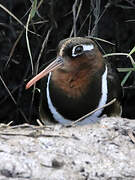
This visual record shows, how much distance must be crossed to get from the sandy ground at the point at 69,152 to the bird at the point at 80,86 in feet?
1.52

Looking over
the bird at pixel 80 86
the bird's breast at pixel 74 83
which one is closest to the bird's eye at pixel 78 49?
Answer: the bird at pixel 80 86

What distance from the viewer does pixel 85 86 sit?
3.09 metres

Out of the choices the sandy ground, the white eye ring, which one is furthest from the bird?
the sandy ground

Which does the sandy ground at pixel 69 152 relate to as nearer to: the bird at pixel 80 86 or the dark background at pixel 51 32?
the bird at pixel 80 86

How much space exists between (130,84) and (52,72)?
3.98 ft

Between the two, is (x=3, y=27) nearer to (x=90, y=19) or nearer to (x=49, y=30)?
(x=49, y=30)

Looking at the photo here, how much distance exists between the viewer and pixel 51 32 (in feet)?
13.0

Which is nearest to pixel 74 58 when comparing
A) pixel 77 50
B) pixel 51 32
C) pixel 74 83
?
pixel 77 50

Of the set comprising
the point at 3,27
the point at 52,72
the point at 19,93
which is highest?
the point at 3,27

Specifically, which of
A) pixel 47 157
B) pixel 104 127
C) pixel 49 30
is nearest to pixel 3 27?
pixel 49 30

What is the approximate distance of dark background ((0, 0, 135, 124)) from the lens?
152 inches

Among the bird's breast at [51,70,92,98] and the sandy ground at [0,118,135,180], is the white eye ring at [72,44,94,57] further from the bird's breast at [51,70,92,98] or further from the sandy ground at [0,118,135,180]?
the sandy ground at [0,118,135,180]

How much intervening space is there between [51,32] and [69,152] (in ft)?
5.95

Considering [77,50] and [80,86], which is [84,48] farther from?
[80,86]
